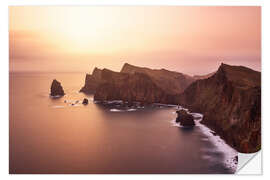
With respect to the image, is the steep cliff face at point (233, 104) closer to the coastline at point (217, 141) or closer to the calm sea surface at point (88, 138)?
the coastline at point (217, 141)

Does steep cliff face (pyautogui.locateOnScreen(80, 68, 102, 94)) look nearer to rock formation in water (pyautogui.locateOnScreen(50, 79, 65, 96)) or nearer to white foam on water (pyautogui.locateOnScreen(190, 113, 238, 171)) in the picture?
rock formation in water (pyautogui.locateOnScreen(50, 79, 65, 96))

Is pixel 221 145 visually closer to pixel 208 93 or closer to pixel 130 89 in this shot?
pixel 208 93

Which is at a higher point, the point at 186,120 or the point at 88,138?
the point at 186,120

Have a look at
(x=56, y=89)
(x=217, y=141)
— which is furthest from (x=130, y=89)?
(x=217, y=141)

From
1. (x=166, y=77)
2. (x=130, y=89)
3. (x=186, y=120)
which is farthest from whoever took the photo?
(x=130, y=89)

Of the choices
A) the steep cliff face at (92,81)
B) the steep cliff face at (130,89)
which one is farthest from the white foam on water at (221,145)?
the steep cliff face at (92,81)
